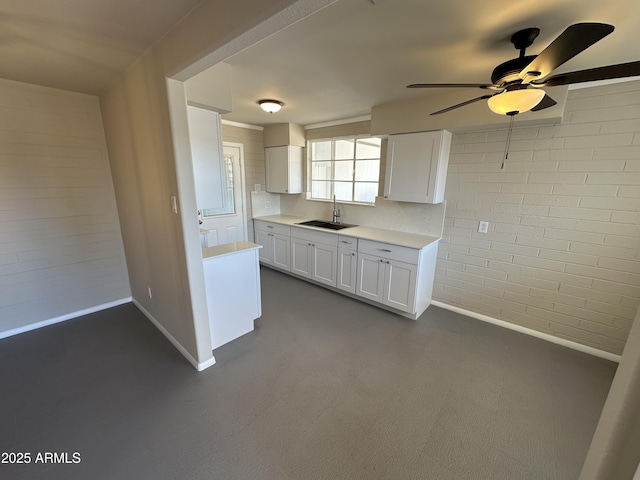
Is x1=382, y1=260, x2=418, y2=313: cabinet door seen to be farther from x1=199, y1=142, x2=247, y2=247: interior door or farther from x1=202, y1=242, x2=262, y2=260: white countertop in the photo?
x1=199, y1=142, x2=247, y2=247: interior door

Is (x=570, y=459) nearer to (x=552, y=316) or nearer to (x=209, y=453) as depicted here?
(x=552, y=316)

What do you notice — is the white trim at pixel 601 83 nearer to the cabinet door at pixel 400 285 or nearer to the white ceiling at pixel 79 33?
the cabinet door at pixel 400 285

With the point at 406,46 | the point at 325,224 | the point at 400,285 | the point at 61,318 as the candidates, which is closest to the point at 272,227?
the point at 325,224

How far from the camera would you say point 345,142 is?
4.11 m

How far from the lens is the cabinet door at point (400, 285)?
9.49ft

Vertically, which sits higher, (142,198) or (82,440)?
(142,198)

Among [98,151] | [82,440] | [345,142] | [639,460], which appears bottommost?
[82,440]

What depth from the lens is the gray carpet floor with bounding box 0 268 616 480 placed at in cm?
151

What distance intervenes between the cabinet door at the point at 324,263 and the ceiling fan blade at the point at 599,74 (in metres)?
2.57

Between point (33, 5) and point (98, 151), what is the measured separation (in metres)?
1.89

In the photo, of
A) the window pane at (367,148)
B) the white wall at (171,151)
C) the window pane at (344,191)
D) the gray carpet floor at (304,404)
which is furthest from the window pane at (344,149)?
the white wall at (171,151)

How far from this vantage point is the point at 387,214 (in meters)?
3.63

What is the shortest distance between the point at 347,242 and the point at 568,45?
2521mm

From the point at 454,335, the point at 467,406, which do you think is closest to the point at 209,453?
the point at 467,406
